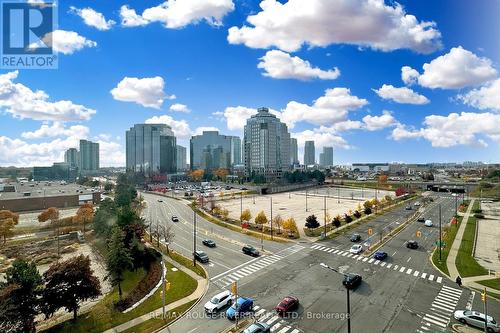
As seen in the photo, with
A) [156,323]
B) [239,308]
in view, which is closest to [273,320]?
[239,308]

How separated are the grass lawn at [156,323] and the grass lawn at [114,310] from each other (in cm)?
203

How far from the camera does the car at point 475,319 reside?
83.4ft

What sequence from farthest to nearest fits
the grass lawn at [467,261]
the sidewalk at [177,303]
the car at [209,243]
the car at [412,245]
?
the car at [209,243] < the car at [412,245] < the grass lawn at [467,261] < the sidewalk at [177,303]

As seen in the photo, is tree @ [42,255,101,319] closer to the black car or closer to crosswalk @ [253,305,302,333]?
crosswalk @ [253,305,302,333]

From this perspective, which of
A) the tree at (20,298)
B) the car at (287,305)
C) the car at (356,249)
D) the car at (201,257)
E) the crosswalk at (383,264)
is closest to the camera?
the tree at (20,298)

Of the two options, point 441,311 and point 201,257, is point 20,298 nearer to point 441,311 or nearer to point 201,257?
point 201,257

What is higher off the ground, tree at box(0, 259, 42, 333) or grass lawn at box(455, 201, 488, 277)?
tree at box(0, 259, 42, 333)

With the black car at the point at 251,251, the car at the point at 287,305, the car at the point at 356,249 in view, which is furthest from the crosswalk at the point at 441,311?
the black car at the point at 251,251

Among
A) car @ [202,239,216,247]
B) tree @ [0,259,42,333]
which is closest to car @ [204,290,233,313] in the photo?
tree @ [0,259,42,333]

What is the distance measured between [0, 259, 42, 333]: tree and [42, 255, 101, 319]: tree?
101cm

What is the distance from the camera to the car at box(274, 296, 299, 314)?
92.0 ft

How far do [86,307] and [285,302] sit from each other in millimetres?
22569

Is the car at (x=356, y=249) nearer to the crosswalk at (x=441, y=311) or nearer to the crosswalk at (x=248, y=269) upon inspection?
the crosswalk at (x=248, y=269)

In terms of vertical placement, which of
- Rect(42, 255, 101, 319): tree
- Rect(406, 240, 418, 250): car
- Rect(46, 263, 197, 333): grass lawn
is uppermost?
Rect(42, 255, 101, 319): tree
